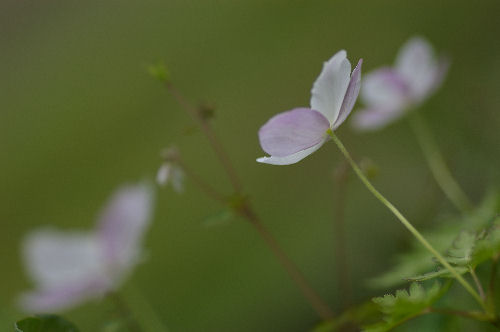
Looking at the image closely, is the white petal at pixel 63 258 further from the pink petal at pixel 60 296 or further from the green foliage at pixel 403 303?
the green foliage at pixel 403 303

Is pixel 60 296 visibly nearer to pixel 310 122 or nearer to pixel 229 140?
pixel 310 122

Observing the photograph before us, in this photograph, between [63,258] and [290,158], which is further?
[63,258]

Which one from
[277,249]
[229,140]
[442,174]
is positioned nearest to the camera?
[277,249]

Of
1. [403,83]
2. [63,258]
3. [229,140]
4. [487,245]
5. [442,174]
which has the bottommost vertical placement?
[487,245]

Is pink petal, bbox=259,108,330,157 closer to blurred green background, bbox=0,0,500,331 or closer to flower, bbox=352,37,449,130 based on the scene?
blurred green background, bbox=0,0,500,331

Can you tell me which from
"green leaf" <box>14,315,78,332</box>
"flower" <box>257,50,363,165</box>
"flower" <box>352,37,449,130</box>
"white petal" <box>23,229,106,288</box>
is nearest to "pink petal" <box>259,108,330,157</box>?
"flower" <box>257,50,363,165</box>

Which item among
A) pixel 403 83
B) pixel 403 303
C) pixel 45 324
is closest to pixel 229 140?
pixel 403 83

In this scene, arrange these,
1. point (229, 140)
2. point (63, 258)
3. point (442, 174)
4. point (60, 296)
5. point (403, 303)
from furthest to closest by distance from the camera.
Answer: point (229, 140) → point (442, 174) → point (63, 258) → point (60, 296) → point (403, 303)
